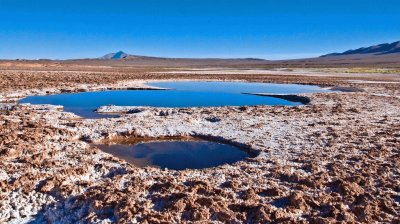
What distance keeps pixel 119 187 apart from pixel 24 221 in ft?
5.82

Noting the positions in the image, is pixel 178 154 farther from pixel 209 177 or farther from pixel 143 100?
pixel 143 100

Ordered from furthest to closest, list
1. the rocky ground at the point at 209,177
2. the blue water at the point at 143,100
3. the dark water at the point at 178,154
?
the blue water at the point at 143,100
the dark water at the point at 178,154
the rocky ground at the point at 209,177

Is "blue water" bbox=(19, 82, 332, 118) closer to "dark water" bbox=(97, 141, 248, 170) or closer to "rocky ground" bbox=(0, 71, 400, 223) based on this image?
"rocky ground" bbox=(0, 71, 400, 223)

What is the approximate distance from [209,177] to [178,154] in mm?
2415

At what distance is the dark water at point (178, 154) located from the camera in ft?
32.1

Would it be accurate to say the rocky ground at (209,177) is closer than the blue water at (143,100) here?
Yes

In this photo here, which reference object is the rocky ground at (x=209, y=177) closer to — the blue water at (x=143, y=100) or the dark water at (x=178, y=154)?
the dark water at (x=178, y=154)

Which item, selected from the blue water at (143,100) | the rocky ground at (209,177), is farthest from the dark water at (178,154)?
the blue water at (143,100)

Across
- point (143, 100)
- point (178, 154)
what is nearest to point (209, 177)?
point (178, 154)

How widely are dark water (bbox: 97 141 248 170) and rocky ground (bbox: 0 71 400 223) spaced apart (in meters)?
0.59

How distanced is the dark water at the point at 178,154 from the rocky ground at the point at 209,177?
1.93 ft

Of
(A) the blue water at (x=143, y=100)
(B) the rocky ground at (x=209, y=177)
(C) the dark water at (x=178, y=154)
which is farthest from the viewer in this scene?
(A) the blue water at (x=143, y=100)

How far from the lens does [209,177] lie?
327 inches

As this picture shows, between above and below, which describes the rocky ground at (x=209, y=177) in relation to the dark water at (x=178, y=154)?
above
